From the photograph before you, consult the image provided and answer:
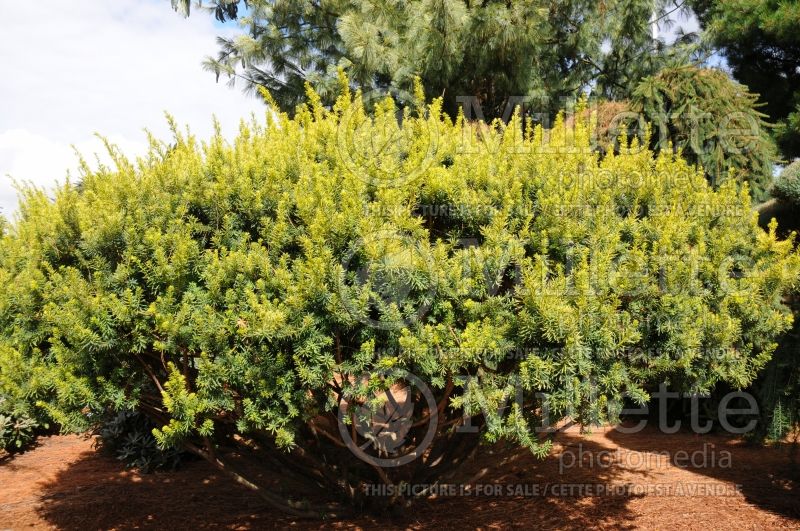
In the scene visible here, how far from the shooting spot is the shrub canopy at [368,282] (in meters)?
3.51

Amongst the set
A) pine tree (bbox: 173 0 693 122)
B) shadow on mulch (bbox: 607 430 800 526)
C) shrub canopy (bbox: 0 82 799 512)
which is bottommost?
shadow on mulch (bbox: 607 430 800 526)

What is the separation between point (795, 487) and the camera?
5996 mm

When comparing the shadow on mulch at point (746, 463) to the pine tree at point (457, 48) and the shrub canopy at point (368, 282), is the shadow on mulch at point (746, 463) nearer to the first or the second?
the shrub canopy at point (368, 282)

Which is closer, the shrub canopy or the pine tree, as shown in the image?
the shrub canopy

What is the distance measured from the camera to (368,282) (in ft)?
11.3

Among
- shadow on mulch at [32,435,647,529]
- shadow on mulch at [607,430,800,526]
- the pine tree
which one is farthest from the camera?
the pine tree

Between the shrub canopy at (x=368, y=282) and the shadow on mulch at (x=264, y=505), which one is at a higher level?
the shrub canopy at (x=368, y=282)

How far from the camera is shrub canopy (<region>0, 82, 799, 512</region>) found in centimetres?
351

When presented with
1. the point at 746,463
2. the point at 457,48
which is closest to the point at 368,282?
the point at 746,463

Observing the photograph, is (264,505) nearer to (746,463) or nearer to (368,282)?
(368,282)

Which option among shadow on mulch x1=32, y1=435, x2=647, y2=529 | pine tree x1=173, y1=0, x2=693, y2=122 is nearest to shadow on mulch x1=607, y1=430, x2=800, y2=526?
shadow on mulch x1=32, y1=435, x2=647, y2=529

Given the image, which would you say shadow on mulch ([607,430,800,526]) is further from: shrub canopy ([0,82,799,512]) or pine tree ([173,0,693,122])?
pine tree ([173,0,693,122])

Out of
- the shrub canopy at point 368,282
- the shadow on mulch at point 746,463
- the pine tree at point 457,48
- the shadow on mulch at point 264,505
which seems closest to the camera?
the shrub canopy at point 368,282

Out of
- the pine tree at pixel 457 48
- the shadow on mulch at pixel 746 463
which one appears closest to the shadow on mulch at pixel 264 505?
the shadow on mulch at pixel 746 463
